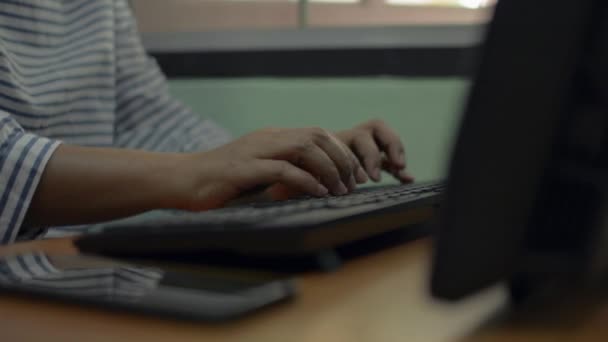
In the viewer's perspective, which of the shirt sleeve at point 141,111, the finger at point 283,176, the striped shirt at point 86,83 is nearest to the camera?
the finger at point 283,176

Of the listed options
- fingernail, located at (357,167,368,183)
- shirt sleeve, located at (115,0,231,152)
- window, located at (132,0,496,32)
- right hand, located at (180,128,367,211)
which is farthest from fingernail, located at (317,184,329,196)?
window, located at (132,0,496,32)

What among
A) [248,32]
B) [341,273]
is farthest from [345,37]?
[341,273]

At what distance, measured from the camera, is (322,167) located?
57cm

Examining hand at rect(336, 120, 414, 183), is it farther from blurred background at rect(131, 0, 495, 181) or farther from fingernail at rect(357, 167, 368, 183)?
blurred background at rect(131, 0, 495, 181)

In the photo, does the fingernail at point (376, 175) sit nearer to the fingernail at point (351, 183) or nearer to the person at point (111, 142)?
the person at point (111, 142)

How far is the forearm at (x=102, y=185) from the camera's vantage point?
59 centimetres

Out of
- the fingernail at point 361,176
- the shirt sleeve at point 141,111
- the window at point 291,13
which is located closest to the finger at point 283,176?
the fingernail at point 361,176

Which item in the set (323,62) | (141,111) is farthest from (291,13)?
(141,111)

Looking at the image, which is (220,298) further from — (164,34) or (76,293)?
(164,34)

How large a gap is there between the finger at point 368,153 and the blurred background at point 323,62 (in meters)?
0.32

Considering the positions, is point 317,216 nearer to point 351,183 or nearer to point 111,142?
point 351,183

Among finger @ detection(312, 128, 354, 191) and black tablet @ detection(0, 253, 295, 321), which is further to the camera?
finger @ detection(312, 128, 354, 191)

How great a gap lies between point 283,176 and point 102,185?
0.19 meters

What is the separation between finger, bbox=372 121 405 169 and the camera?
31.5 inches
